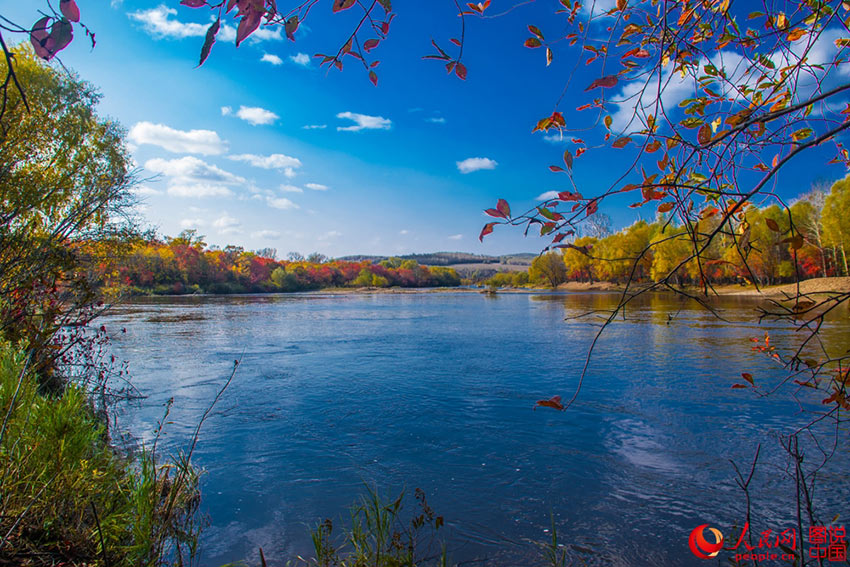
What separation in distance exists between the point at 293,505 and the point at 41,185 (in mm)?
11480

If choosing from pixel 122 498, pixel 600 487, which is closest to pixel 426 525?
pixel 600 487

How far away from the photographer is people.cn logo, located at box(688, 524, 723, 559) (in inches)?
185

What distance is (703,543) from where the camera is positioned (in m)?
4.89

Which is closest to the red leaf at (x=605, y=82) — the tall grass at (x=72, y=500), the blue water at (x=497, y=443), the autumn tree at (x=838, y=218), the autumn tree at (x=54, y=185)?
the blue water at (x=497, y=443)

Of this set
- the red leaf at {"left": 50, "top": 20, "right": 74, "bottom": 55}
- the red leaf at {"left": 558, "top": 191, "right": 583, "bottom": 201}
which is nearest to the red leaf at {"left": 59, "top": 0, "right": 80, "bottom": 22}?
the red leaf at {"left": 50, "top": 20, "right": 74, "bottom": 55}

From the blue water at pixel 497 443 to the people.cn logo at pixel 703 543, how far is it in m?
0.11

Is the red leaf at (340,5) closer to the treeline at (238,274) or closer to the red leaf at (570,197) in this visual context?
the red leaf at (570,197)

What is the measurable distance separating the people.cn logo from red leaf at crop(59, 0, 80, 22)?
6.34 metres

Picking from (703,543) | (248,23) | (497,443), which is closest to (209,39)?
(248,23)

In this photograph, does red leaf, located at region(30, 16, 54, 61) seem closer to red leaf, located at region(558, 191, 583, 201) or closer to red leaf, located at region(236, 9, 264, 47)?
red leaf, located at region(236, 9, 264, 47)

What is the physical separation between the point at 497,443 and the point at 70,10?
794cm

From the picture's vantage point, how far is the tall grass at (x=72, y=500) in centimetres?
346

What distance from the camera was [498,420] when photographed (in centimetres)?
912

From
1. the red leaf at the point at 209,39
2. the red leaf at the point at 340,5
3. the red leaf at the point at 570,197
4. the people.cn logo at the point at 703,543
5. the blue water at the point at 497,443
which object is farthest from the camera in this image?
the blue water at the point at 497,443
